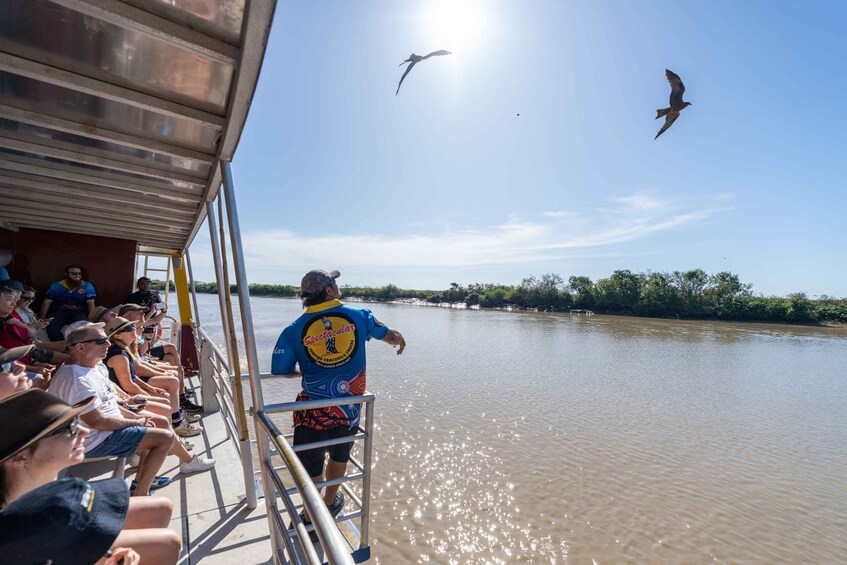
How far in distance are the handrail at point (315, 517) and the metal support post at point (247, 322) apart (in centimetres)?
31

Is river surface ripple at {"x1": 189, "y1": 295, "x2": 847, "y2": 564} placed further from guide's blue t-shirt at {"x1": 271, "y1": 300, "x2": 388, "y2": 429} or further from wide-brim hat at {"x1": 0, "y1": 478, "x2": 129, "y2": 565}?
wide-brim hat at {"x1": 0, "y1": 478, "x2": 129, "y2": 565}

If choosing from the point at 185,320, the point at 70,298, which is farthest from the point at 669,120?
the point at 70,298

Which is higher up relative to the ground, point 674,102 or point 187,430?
point 674,102

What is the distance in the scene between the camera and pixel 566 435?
23.6 ft

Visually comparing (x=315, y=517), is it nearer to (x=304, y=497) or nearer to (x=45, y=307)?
(x=304, y=497)

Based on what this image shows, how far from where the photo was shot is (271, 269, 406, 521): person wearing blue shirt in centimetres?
239

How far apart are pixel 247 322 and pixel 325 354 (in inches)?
20.6

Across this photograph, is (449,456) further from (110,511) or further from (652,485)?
(110,511)

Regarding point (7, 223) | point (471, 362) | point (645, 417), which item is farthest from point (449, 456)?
point (471, 362)

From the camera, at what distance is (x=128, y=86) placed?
191 cm

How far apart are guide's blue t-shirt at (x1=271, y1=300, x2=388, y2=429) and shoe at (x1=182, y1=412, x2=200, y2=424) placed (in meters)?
2.85

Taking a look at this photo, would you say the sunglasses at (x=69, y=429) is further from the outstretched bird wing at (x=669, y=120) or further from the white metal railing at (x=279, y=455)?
the outstretched bird wing at (x=669, y=120)

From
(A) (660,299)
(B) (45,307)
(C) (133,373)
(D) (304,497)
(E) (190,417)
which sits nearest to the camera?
(D) (304,497)

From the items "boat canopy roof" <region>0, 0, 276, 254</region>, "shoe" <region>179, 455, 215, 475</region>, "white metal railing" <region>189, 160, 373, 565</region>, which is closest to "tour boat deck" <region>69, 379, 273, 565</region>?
"shoe" <region>179, 455, 215, 475</region>
